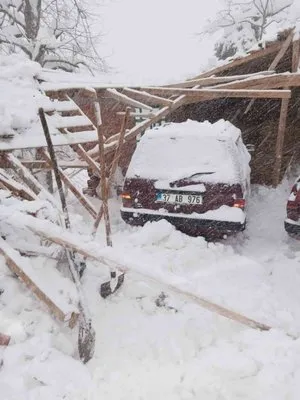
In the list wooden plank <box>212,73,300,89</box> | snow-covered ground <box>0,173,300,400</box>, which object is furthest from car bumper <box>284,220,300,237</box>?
wooden plank <box>212,73,300,89</box>

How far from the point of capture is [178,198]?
17.6ft

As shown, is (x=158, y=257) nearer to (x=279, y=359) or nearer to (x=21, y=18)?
(x=279, y=359)

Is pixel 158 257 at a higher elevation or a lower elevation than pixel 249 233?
higher

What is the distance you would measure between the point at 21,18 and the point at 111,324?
393 inches

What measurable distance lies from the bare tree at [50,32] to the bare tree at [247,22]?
11628 millimetres

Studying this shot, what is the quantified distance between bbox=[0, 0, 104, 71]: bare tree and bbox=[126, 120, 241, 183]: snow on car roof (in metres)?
5.21

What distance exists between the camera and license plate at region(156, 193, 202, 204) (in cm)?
528

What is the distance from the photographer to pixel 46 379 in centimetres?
292

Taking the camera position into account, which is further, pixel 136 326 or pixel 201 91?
pixel 201 91

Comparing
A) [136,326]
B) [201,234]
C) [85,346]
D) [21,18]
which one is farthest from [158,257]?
[21,18]

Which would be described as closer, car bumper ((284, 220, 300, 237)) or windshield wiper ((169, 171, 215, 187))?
car bumper ((284, 220, 300, 237))

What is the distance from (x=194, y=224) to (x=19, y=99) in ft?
9.42

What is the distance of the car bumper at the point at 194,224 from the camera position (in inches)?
207

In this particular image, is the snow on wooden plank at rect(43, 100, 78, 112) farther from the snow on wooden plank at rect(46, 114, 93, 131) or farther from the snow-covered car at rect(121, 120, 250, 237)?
the snow-covered car at rect(121, 120, 250, 237)
